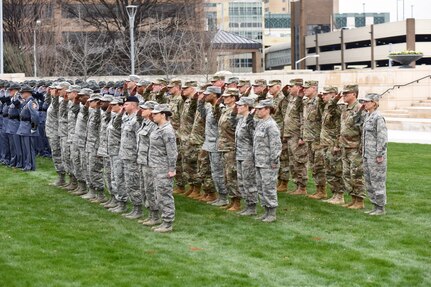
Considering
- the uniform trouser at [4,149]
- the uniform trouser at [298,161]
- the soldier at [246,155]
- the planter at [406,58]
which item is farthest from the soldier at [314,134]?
the planter at [406,58]

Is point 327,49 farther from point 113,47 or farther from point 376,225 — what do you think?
point 376,225

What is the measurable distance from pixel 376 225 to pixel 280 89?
497cm

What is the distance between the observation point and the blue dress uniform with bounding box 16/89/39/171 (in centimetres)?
2269

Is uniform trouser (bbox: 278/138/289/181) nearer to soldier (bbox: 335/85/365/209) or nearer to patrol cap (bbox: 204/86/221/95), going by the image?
patrol cap (bbox: 204/86/221/95)

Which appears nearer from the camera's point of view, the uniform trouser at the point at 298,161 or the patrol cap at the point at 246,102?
the patrol cap at the point at 246,102

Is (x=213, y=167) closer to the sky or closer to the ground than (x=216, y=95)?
closer to the ground

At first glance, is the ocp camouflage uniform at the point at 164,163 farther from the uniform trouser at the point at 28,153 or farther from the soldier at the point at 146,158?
the uniform trouser at the point at 28,153

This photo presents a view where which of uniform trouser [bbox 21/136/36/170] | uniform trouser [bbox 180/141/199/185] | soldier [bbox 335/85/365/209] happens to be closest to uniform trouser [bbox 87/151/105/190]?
uniform trouser [bbox 180/141/199/185]

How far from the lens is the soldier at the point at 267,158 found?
15789 millimetres

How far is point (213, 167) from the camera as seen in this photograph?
58.0 ft

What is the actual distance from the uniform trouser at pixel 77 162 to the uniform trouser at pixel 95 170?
2.78ft

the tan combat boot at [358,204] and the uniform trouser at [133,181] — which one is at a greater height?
the uniform trouser at [133,181]

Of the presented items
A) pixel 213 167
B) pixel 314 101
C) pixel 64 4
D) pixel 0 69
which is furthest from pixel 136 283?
pixel 64 4

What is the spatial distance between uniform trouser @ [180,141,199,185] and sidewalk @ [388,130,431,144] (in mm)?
13775
